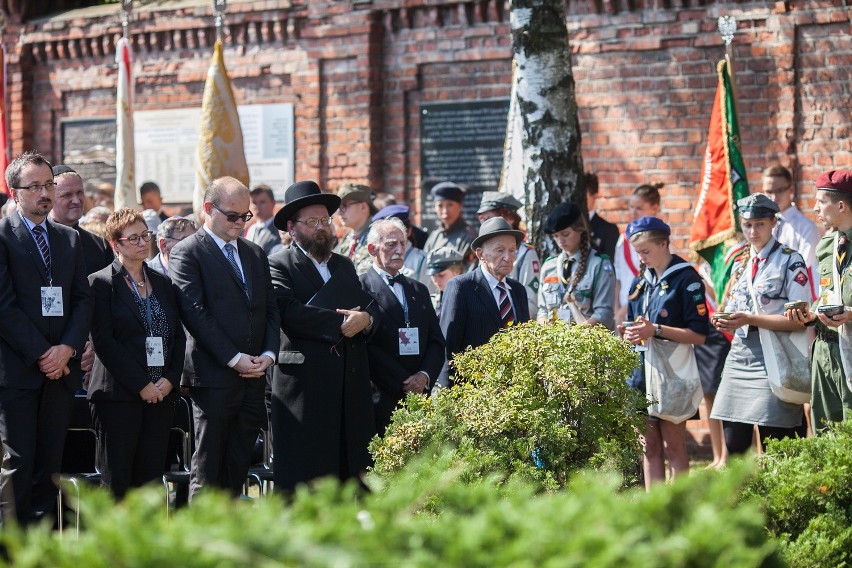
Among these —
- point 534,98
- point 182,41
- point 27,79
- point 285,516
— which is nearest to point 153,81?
point 182,41

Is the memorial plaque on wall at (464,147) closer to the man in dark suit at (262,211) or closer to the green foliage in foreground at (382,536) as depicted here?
the man in dark suit at (262,211)

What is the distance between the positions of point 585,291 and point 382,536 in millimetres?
5489

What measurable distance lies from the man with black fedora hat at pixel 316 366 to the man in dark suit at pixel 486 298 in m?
0.50

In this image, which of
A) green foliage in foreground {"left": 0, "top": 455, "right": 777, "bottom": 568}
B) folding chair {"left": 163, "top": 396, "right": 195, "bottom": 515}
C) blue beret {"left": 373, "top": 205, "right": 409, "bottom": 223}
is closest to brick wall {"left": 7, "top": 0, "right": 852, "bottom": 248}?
blue beret {"left": 373, "top": 205, "right": 409, "bottom": 223}

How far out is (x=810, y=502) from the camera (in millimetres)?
4488

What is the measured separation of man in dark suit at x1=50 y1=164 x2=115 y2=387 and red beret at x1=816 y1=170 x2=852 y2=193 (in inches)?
157

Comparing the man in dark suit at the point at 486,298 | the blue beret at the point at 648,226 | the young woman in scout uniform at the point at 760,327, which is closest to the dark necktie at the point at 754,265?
the young woman in scout uniform at the point at 760,327

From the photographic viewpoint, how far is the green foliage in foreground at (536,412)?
4.74 m

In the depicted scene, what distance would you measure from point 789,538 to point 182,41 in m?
9.48

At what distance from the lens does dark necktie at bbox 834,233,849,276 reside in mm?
6406

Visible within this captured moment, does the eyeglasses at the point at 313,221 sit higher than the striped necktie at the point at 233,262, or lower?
higher

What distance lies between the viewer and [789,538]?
4.40 meters

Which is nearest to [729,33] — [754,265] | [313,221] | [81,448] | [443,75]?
[443,75]

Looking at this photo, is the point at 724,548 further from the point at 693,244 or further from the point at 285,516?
the point at 693,244
